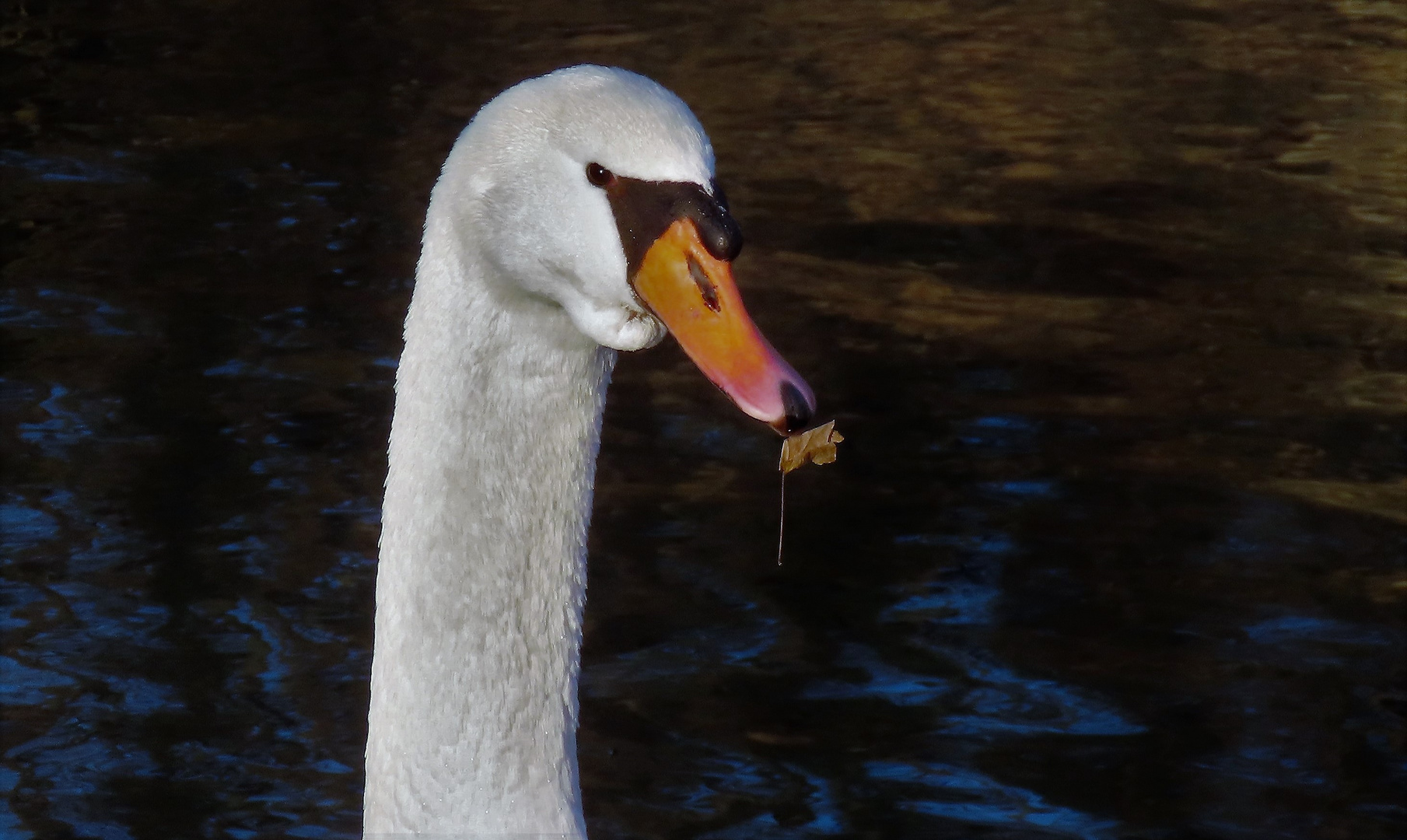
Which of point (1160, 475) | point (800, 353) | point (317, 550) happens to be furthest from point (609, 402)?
point (1160, 475)

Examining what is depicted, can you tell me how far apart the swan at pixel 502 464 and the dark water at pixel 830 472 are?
8.24 feet

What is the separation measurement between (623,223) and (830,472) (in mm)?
5362

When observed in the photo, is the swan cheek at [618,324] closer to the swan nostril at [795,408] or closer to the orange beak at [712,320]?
the orange beak at [712,320]

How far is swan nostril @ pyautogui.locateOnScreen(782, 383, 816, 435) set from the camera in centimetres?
278

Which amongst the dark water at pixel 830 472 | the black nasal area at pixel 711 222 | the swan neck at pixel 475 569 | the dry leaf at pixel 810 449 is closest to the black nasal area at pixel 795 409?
the black nasal area at pixel 711 222

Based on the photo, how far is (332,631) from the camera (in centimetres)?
661

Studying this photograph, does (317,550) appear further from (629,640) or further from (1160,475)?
(1160,475)

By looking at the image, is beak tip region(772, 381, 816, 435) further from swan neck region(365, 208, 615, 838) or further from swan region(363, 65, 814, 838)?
swan neck region(365, 208, 615, 838)

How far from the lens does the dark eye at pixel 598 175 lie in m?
2.93

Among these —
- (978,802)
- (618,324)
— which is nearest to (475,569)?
(618,324)

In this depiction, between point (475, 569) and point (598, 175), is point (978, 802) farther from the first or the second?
point (598, 175)

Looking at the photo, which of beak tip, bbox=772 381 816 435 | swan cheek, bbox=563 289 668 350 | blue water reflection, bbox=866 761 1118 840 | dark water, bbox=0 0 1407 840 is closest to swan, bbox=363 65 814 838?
swan cheek, bbox=563 289 668 350

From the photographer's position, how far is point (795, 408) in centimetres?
279

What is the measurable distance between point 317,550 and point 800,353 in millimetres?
2852
